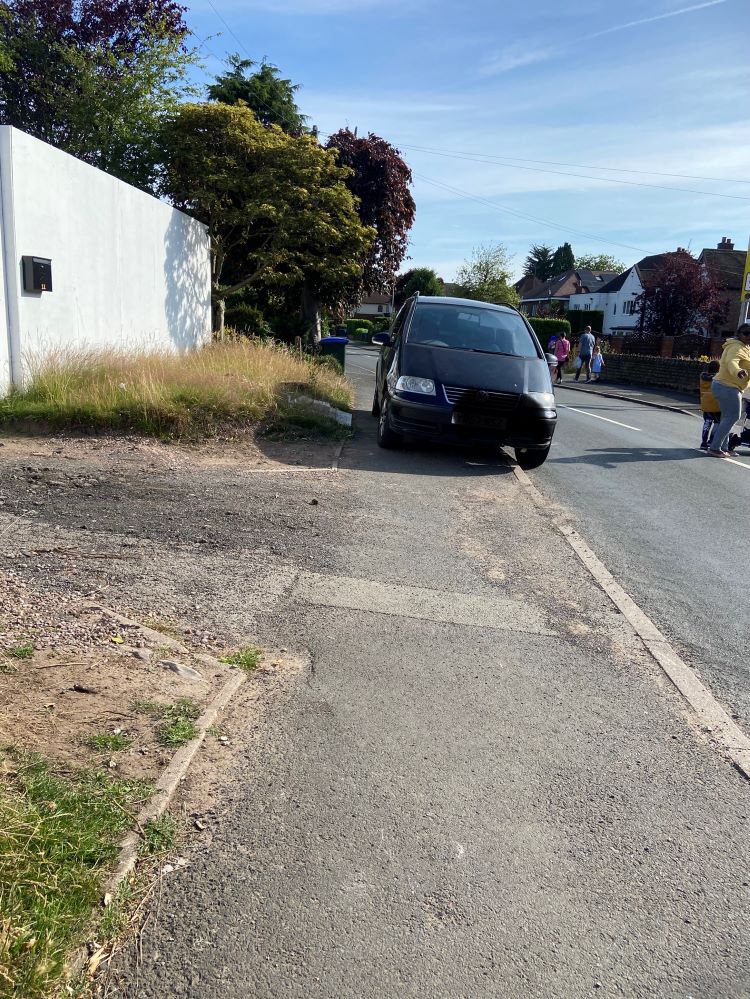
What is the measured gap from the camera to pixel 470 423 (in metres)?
9.02

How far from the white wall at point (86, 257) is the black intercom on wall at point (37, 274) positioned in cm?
10

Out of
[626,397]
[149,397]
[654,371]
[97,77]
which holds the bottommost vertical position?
[626,397]

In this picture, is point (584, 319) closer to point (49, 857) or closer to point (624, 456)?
point (624, 456)

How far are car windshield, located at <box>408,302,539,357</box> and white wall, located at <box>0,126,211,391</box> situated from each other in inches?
179

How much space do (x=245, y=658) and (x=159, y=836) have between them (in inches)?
55.0

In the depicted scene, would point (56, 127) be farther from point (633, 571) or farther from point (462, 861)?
point (462, 861)

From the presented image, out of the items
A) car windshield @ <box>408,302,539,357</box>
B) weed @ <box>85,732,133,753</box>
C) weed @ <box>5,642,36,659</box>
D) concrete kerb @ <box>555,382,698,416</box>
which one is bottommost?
concrete kerb @ <box>555,382,698,416</box>

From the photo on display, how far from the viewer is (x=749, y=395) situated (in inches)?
524

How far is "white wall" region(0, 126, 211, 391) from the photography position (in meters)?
9.21

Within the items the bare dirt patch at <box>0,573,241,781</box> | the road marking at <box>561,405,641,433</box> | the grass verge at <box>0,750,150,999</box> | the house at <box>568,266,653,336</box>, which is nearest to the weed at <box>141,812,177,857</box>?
the grass verge at <box>0,750,150,999</box>

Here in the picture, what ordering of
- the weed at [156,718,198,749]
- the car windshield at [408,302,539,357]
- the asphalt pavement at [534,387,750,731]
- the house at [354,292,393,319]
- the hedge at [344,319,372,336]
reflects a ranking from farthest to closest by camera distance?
the house at [354,292,393,319]
the hedge at [344,319,372,336]
the car windshield at [408,302,539,357]
the asphalt pavement at [534,387,750,731]
the weed at [156,718,198,749]

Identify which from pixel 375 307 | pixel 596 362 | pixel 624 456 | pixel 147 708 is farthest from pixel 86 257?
pixel 375 307

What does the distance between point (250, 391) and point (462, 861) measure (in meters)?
8.15

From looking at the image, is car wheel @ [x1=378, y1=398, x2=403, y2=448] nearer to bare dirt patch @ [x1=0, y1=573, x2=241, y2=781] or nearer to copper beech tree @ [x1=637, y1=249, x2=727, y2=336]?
bare dirt patch @ [x1=0, y1=573, x2=241, y2=781]
